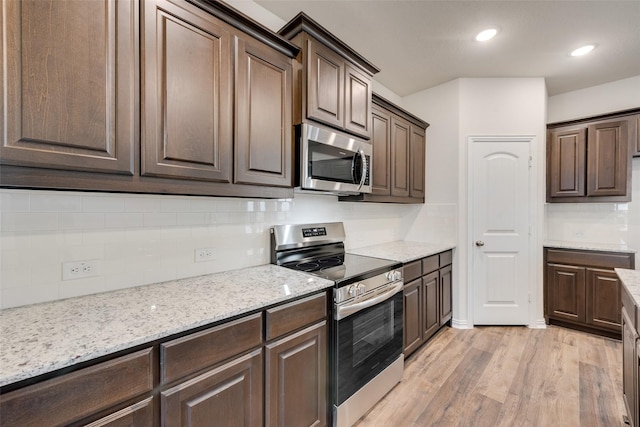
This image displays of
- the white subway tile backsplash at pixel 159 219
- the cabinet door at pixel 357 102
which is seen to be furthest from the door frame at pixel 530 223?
the white subway tile backsplash at pixel 159 219

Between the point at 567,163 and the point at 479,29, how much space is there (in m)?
2.07

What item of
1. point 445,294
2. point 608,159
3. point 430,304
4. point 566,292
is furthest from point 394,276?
point 608,159

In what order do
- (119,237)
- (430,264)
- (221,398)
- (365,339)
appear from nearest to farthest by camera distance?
(221,398), (119,237), (365,339), (430,264)

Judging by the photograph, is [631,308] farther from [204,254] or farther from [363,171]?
[204,254]

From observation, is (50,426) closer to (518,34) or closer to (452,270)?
(452,270)

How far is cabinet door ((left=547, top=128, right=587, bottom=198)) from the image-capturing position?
124 inches

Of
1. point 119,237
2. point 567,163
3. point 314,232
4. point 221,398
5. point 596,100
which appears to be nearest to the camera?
point 221,398

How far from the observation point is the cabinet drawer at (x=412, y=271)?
231 cm

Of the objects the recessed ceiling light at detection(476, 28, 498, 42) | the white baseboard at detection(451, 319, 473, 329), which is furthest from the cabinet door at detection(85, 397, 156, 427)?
the recessed ceiling light at detection(476, 28, 498, 42)

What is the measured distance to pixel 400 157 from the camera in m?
2.96

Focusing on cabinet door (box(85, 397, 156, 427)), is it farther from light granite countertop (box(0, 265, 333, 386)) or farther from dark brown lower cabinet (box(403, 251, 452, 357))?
dark brown lower cabinet (box(403, 251, 452, 357))

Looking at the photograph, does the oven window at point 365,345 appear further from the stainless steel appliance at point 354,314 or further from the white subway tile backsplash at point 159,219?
the white subway tile backsplash at point 159,219

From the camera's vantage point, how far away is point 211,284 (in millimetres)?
1511

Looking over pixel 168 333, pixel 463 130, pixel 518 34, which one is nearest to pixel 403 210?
pixel 463 130
